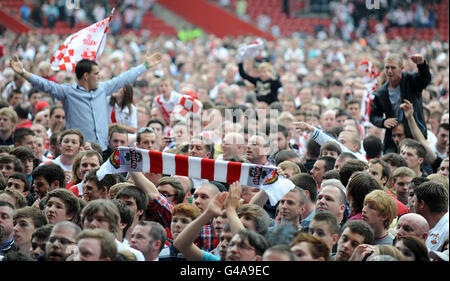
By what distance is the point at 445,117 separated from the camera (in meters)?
11.4

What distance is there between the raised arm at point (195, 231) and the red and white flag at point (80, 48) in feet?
18.0

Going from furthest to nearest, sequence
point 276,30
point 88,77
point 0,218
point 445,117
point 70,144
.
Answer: point 276,30
point 445,117
point 88,77
point 70,144
point 0,218

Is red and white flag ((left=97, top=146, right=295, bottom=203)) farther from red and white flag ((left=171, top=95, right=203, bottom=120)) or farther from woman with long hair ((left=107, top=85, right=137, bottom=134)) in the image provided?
red and white flag ((left=171, top=95, right=203, bottom=120))

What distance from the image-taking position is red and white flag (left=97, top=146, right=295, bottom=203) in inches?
221

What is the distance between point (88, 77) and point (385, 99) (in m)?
3.53

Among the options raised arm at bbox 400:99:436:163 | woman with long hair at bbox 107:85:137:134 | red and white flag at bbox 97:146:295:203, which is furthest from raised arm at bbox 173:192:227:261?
woman with long hair at bbox 107:85:137:134

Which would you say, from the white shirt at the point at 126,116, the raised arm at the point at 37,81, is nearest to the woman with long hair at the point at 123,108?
the white shirt at the point at 126,116

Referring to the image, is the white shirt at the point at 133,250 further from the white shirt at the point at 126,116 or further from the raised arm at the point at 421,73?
the white shirt at the point at 126,116

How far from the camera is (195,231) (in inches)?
201

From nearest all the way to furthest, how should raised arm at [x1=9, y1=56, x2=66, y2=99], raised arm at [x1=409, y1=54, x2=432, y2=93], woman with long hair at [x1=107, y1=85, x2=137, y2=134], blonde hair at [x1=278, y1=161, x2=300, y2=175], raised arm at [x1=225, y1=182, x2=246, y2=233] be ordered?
raised arm at [x1=225, y1=182, x2=246, y2=233], blonde hair at [x1=278, y1=161, x2=300, y2=175], raised arm at [x1=409, y1=54, x2=432, y2=93], raised arm at [x1=9, y1=56, x2=66, y2=99], woman with long hair at [x1=107, y1=85, x2=137, y2=134]

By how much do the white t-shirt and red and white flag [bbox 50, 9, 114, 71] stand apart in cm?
568

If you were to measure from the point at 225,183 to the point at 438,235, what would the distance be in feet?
8.07
